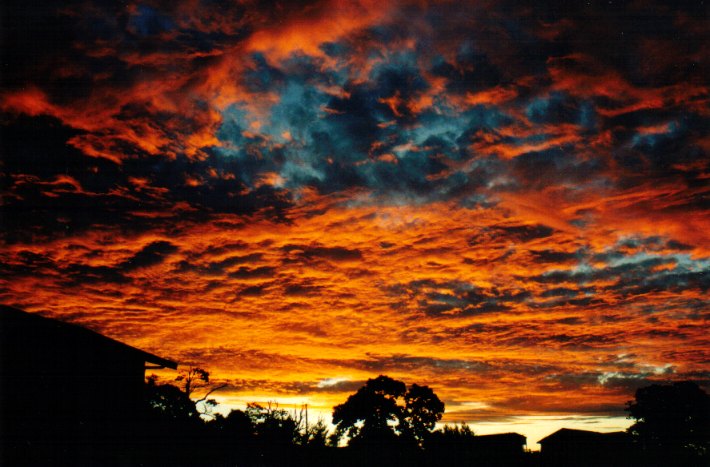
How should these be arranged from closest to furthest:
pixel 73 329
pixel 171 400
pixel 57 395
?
1. pixel 57 395
2. pixel 73 329
3. pixel 171 400

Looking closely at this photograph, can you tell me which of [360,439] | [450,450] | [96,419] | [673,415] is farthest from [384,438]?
[96,419]

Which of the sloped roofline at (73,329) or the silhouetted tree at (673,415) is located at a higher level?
the sloped roofline at (73,329)

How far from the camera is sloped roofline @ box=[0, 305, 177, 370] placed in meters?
14.9

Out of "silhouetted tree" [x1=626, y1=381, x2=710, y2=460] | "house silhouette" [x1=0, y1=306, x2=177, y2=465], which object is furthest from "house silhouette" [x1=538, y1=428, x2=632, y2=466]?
"house silhouette" [x1=0, y1=306, x2=177, y2=465]

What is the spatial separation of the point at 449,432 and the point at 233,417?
28.8 m

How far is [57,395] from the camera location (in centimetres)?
1602

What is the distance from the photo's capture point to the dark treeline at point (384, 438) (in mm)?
19406

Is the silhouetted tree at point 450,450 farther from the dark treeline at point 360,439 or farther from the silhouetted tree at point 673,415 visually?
the silhouetted tree at point 673,415

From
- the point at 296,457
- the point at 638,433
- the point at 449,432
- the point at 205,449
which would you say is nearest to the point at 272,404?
the point at 449,432

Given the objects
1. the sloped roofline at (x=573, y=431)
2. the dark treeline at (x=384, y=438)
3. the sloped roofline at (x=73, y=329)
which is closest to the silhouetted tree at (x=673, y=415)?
the dark treeline at (x=384, y=438)

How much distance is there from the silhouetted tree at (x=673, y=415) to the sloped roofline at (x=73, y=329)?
221 ft

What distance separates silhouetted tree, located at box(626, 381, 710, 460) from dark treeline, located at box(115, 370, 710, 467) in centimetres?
14

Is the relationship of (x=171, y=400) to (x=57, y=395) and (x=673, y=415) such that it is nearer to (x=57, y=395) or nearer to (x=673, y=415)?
(x=57, y=395)

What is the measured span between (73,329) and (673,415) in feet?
266
